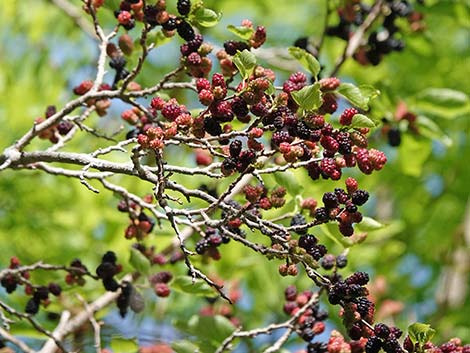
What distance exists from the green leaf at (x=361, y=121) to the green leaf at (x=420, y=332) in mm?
558

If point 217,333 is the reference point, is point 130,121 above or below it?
above

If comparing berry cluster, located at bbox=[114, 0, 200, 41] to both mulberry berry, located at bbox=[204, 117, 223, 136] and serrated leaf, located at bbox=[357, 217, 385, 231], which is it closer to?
mulberry berry, located at bbox=[204, 117, 223, 136]

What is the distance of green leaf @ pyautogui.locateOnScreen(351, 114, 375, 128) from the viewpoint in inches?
89.3

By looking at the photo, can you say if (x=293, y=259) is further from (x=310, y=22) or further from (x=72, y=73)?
(x=310, y=22)

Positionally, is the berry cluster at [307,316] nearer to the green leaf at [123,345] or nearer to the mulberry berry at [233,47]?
the green leaf at [123,345]

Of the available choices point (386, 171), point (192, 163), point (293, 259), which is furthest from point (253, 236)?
point (293, 259)

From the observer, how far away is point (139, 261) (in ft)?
9.88

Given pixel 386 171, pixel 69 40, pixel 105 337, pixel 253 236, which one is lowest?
pixel 105 337

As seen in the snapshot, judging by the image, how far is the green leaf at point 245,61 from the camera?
7.46 ft

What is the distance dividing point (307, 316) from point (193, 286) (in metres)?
0.43

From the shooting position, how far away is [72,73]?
569 centimetres

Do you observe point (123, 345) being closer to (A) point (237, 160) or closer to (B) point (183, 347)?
(B) point (183, 347)

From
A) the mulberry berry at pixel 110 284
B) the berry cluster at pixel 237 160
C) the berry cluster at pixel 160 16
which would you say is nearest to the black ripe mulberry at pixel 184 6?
the berry cluster at pixel 160 16

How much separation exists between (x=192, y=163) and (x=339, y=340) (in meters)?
2.89
